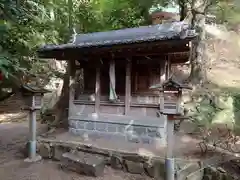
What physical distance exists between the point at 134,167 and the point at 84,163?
3.83 feet

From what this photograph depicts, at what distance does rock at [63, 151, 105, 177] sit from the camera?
19.0 ft

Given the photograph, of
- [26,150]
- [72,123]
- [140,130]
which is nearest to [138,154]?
[140,130]

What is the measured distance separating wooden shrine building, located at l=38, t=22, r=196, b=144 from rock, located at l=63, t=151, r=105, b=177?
4.64 feet

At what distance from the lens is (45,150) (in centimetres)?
714

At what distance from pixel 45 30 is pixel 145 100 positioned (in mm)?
4942

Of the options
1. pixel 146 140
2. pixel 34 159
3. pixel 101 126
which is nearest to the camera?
pixel 34 159

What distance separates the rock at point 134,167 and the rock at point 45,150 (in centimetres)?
236

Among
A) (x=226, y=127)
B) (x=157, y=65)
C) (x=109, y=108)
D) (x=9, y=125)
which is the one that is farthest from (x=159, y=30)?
(x=9, y=125)

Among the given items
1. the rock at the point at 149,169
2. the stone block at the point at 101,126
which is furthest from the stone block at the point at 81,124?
the rock at the point at 149,169

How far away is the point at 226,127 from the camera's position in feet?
20.2

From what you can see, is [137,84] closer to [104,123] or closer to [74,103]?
[104,123]

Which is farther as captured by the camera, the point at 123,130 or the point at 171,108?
the point at 123,130

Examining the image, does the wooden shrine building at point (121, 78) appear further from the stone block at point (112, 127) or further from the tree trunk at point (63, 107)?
the tree trunk at point (63, 107)

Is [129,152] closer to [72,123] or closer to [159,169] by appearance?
[159,169]
